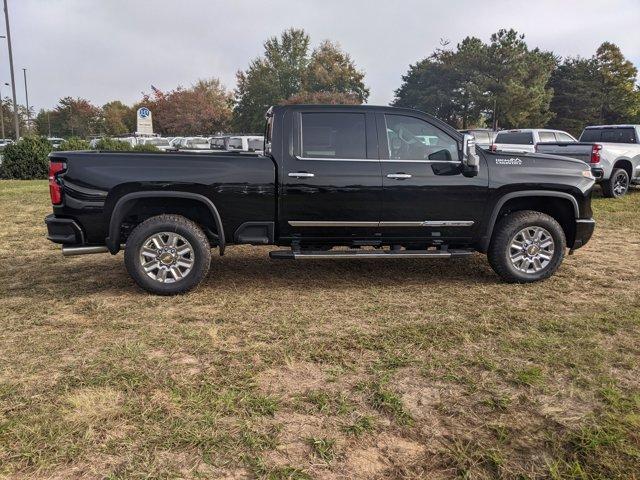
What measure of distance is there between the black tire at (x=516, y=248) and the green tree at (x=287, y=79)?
53918mm

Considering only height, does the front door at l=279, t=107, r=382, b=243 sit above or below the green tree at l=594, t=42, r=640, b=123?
below

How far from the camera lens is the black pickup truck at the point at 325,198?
487cm

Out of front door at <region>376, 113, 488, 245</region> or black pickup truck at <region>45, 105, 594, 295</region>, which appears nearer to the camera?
black pickup truck at <region>45, 105, 594, 295</region>

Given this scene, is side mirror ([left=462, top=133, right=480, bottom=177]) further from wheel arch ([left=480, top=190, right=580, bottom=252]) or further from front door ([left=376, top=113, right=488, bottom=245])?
wheel arch ([left=480, top=190, right=580, bottom=252])

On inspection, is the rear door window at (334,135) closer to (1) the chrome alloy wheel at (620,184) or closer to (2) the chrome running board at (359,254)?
(2) the chrome running board at (359,254)

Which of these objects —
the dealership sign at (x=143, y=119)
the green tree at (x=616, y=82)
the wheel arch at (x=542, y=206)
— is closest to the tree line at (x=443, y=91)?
the green tree at (x=616, y=82)

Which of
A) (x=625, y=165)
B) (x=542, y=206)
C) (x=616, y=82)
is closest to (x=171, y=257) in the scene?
(x=542, y=206)

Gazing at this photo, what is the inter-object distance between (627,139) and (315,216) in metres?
12.0

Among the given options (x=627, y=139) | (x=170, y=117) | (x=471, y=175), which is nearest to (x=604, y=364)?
(x=471, y=175)

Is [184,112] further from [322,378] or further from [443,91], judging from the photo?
[322,378]

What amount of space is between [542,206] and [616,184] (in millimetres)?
8573

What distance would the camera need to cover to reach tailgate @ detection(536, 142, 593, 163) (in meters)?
12.0

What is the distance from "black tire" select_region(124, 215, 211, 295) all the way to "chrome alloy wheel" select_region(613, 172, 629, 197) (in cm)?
1151

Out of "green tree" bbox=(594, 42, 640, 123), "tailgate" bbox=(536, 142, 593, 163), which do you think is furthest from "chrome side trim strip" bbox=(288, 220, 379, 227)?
"green tree" bbox=(594, 42, 640, 123)
